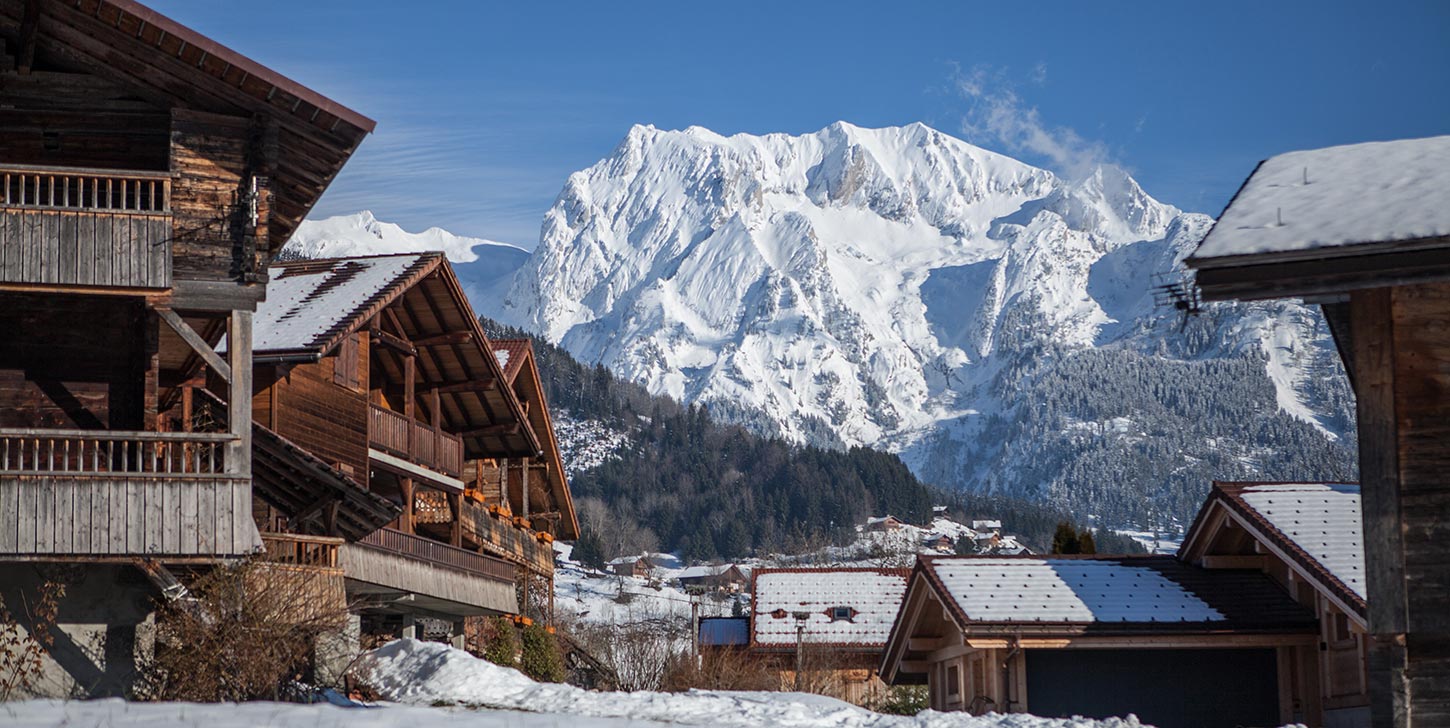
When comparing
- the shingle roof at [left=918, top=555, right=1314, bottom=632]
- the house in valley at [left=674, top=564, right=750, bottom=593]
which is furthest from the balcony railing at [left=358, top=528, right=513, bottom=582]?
the house in valley at [left=674, top=564, right=750, bottom=593]

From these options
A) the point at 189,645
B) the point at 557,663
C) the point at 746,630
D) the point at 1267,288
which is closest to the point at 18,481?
the point at 189,645

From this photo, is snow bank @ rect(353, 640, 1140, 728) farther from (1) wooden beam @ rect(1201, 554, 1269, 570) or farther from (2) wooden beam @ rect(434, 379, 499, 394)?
(2) wooden beam @ rect(434, 379, 499, 394)

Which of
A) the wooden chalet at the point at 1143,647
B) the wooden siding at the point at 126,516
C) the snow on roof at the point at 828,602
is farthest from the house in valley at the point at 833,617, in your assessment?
the wooden siding at the point at 126,516

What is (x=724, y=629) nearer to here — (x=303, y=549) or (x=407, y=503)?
(x=407, y=503)

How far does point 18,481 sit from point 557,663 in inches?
701

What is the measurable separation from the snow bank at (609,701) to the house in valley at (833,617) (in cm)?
2800

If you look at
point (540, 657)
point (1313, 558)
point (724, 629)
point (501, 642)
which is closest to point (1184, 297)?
point (1313, 558)

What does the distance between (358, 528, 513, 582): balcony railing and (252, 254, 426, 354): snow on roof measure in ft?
11.9

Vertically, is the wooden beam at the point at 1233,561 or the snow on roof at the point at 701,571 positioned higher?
the wooden beam at the point at 1233,561

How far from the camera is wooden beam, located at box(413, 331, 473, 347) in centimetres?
3566

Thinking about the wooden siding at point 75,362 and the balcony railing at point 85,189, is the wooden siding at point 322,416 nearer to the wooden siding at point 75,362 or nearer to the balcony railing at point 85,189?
the wooden siding at point 75,362

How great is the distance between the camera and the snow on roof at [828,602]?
2256 inches

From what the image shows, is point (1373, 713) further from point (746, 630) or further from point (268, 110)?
point (746, 630)

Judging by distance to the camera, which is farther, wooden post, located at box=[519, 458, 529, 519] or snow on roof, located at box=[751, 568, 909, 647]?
snow on roof, located at box=[751, 568, 909, 647]
